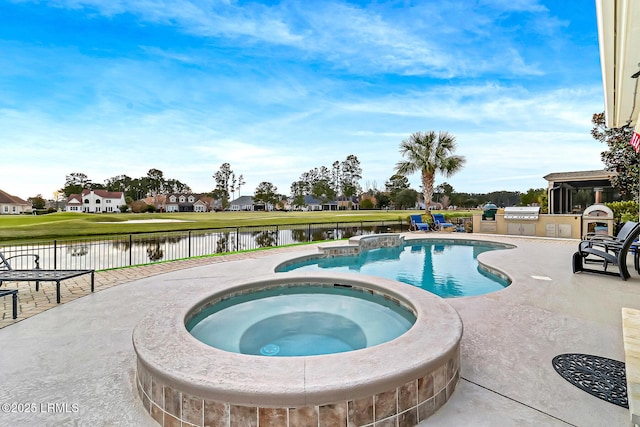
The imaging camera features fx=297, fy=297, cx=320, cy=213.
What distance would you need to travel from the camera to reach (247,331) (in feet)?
12.6

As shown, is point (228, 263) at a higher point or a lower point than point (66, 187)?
lower

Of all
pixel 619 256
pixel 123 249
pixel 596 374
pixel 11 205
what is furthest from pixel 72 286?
pixel 11 205

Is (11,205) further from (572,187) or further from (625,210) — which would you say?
(572,187)

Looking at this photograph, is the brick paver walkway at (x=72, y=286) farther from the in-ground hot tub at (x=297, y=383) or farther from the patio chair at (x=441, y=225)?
the patio chair at (x=441, y=225)

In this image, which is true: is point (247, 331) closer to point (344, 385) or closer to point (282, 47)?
point (344, 385)

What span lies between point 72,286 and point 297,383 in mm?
6258

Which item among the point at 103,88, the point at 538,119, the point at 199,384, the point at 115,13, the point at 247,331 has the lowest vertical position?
the point at 247,331

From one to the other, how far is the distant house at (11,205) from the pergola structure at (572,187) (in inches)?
1947

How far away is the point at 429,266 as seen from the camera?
8.79m

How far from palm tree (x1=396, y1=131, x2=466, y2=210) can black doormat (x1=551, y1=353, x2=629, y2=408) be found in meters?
16.3

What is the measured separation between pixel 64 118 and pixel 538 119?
26803 millimetres

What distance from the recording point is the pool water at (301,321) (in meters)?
3.45

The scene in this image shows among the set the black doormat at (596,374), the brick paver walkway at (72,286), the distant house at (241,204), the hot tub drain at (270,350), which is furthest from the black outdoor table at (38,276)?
the distant house at (241,204)

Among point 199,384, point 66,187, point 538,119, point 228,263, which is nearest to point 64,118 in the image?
point 228,263
